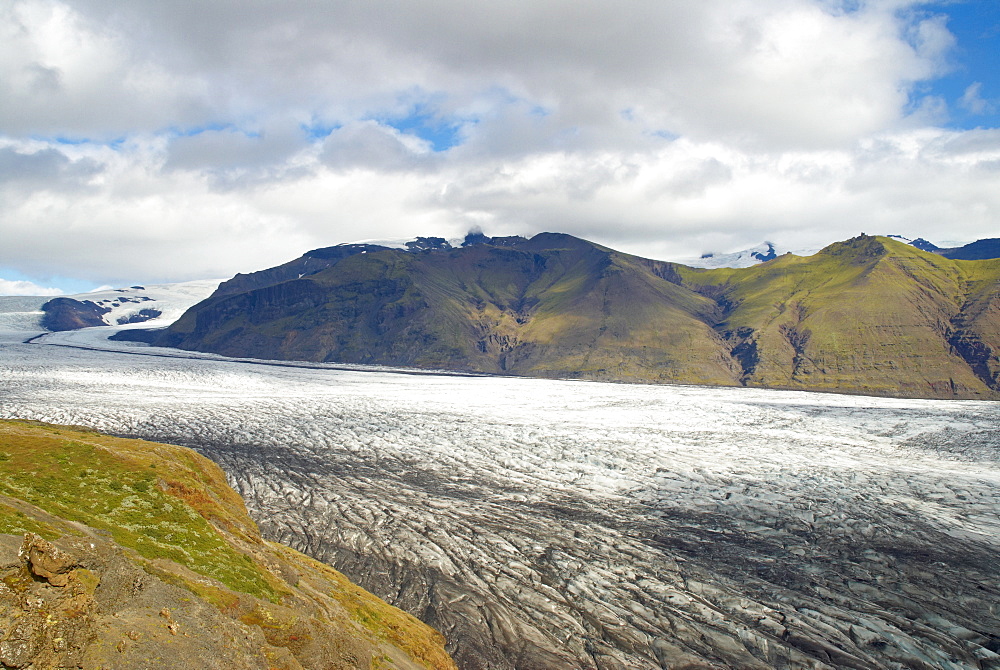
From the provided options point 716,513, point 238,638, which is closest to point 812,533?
point 716,513

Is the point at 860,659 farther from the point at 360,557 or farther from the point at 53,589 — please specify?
the point at 53,589

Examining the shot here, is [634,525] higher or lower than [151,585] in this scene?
lower

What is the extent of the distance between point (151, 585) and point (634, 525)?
34.4 metres

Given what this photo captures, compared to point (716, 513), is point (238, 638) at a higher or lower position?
higher

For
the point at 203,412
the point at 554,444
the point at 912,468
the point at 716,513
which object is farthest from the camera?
the point at 203,412

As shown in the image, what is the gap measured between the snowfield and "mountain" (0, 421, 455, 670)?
6.61 metres

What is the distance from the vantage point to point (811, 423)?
101 m

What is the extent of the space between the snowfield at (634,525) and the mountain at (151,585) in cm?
661

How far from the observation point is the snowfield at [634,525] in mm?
28188

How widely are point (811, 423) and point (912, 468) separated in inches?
1498

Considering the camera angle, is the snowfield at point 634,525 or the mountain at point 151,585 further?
the snowfield at point 634,525

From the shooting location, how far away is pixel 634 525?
4272 cm

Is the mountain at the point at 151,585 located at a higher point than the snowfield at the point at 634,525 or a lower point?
higher

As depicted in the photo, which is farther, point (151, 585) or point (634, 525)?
point (634, 525)
